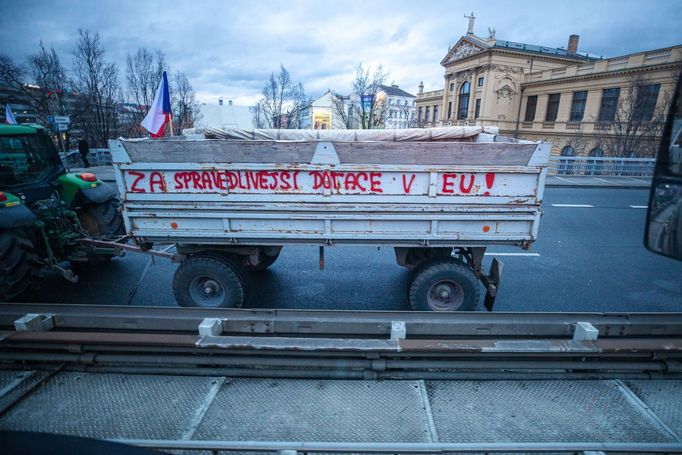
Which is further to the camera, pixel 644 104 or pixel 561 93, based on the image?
pixel 561 93

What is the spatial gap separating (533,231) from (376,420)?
2969mm

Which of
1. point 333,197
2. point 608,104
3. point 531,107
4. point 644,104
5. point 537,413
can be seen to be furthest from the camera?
point 531,107

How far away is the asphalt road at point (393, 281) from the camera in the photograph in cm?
509

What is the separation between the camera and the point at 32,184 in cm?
512

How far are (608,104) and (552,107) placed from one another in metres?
6.69

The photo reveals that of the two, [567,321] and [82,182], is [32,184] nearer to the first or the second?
[82,182]

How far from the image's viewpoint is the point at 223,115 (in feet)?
141

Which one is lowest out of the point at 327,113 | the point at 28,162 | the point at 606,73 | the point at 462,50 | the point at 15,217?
the point at 15,217

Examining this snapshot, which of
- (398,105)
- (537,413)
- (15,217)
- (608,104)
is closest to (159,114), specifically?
(15,217)

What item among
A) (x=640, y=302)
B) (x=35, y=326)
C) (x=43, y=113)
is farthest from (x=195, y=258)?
(x=43, y=113)

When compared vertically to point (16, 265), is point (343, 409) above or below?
below

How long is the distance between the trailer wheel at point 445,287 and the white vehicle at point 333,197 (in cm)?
1

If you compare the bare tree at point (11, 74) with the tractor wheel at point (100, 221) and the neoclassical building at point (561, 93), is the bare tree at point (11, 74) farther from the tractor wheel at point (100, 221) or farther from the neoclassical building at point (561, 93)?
the neoclassical building at point (561, 93)

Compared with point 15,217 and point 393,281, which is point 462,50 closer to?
point 393,281
